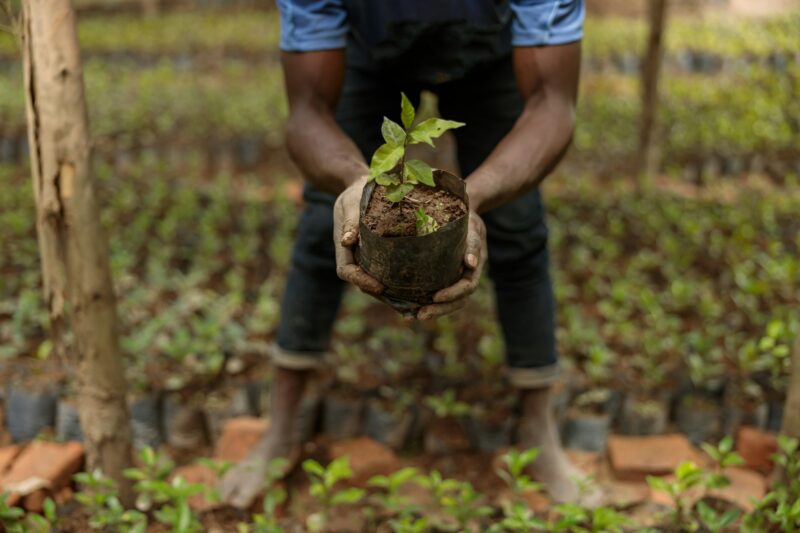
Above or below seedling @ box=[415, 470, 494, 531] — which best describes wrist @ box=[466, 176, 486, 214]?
above

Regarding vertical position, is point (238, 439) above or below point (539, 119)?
below

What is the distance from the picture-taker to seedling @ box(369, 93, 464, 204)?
1.50 m

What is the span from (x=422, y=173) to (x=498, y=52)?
708mm

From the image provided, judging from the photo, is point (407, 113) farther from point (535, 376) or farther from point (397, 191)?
point (535, 376)

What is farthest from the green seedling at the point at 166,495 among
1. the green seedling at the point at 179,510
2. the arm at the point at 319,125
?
the arm at the point at 319,125

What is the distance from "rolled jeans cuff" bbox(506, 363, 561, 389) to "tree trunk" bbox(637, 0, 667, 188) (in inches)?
99.6

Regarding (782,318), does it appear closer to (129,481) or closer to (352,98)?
(352,98)

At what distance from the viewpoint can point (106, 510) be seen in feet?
6.80

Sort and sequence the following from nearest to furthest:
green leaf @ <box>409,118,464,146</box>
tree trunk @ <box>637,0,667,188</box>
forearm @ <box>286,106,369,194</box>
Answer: green leaf @ <box>409,118,464,146</box> → forearm @ <box>286,106,369,194</box> → tree trunk @ <box>637,0,667,188</box>

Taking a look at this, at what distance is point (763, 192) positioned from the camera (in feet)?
16.3

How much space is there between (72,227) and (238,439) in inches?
35.7

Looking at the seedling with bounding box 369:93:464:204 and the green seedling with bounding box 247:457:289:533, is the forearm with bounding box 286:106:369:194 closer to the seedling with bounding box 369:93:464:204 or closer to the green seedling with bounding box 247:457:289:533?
the seedling with bounding box 369:93:464:204

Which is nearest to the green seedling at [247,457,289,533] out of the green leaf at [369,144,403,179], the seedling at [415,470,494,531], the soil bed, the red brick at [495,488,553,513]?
the seedling at [415,470,494,531]

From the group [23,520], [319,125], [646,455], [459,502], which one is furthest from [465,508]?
[23,520]
